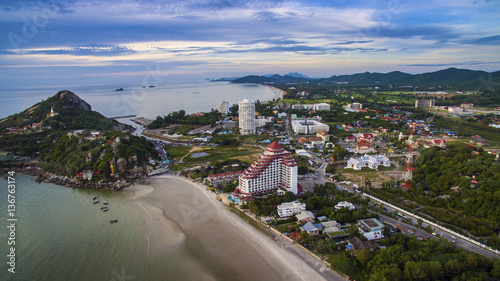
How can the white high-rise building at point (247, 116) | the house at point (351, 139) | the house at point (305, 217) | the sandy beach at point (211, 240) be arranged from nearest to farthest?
the sandy beach at point (211, 240) → the house at point (305, 217) → the house at point (351, 139) → the white high-rise building at point (247, 116)

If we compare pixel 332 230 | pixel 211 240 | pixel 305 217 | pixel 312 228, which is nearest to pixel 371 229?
pixel 332 230

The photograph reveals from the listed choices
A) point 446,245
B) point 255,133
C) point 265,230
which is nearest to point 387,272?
point 446,245

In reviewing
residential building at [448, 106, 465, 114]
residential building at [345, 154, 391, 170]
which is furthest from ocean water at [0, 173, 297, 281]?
residential building at [448, 106, 465, 114]

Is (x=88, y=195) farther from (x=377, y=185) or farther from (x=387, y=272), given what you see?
(x=377, y=185)

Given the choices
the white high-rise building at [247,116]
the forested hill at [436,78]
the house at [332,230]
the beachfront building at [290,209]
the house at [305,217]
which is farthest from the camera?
the forested hill at [436,78]

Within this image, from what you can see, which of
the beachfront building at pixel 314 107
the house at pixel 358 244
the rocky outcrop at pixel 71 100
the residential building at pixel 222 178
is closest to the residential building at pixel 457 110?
the beachfront building at pixel 314 107

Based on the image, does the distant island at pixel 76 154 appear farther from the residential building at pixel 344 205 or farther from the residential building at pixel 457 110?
the residential building at pixel 457 110

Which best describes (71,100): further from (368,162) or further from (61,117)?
(368,162)
